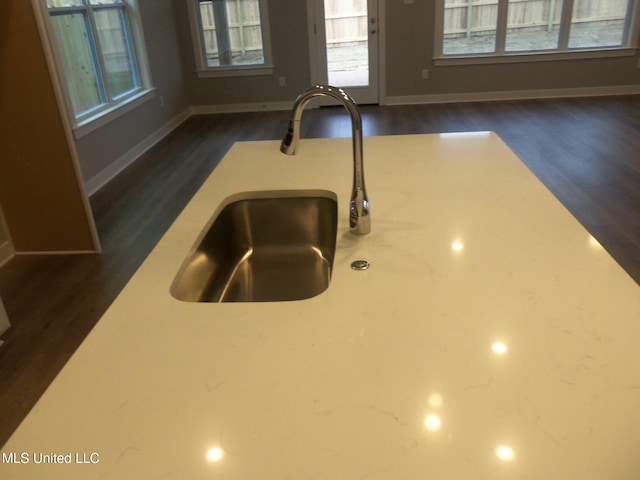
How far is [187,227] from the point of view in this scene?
4.62 ft

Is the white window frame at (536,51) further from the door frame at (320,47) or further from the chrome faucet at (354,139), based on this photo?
the chrome faucet at (354,139)

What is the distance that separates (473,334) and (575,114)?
18.5 ft

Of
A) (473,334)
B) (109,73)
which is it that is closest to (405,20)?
(109,73)

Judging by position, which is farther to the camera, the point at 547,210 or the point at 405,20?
the point at 405,20

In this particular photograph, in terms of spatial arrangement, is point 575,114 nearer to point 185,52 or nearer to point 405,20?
point 405,20

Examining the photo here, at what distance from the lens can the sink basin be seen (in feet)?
4.97

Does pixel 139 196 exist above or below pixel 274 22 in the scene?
below

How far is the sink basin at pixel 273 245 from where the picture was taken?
151cm

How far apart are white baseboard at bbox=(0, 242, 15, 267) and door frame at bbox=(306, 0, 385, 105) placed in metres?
4.33

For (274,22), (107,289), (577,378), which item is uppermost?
(274,22)

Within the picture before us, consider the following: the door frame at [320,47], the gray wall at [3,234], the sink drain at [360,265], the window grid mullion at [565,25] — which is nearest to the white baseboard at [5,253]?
the gray wall at [3,234]

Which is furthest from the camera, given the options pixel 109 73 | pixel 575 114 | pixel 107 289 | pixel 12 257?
pixel 575 114

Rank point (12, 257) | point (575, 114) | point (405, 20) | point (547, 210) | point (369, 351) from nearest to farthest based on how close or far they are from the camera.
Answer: point (369, 351), point (547, 210), point (12, 257), point (575, 114), point (405, 20)

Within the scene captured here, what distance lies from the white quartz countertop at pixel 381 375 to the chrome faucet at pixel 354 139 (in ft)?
0.21
